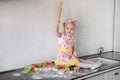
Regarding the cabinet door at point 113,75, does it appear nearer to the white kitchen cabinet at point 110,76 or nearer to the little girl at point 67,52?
the white kitchen cabinet at point 110,76

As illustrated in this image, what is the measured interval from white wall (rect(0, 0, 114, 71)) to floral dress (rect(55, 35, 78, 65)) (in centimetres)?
20

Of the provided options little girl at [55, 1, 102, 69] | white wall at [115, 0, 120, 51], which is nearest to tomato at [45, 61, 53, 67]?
little girl at [55, 1, 102, 69]

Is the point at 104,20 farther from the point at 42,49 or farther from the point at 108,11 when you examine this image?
the point at 42,49

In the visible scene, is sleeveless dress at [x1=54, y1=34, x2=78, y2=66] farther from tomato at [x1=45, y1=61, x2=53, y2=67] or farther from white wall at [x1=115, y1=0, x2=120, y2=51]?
white wall at [x1=115, y1=0, x2=120, y2=51]

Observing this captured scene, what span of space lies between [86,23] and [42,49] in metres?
0.64

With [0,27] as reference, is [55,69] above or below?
below

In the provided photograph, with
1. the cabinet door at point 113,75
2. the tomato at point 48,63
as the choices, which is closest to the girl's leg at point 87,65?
the cabinet door at point 113,75

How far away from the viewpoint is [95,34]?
7.91 ft

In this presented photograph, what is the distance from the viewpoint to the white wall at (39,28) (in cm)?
169

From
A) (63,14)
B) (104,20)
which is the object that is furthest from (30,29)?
(104,20)

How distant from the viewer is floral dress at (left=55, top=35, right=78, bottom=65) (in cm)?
181

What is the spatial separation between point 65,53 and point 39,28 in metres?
0.34

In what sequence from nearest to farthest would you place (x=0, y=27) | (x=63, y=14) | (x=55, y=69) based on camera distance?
1. (x=0, y=27)
2. (x=55, y=69)
3. (x=63, y=14)

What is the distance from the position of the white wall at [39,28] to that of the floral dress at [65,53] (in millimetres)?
196
